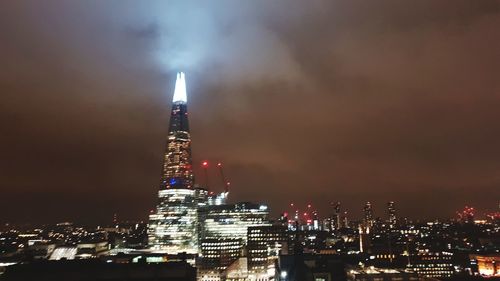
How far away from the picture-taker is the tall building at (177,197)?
162012 millimetres

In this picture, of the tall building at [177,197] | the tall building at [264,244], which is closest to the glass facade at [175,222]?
the tall building at [177,197]

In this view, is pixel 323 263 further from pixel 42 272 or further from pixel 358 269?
pixel 42 272

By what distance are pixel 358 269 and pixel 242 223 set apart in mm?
94326

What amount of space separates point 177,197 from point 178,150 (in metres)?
22.3

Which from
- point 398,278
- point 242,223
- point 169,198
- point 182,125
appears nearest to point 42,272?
point 398,278

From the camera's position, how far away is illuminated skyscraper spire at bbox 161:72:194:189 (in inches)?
7407

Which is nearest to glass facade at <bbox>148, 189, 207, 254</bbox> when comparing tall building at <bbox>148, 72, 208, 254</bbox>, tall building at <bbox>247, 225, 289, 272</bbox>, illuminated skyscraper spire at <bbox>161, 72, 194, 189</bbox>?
tall building at <bbox>148, 72, 208, 254</bbox>

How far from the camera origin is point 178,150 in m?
192

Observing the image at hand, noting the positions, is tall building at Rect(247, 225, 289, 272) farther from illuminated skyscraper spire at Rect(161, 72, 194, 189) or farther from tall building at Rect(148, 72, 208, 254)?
illuminated skyscraper spire at Rect(161, 72, 194, 189)

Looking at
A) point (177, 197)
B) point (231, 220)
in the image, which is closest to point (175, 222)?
point (177, 197)

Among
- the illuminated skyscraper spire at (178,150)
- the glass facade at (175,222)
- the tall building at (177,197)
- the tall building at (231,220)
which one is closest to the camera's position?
the tall building at (231,220)

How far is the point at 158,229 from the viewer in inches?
6535

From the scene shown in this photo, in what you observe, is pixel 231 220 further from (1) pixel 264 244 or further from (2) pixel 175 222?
(1) pixel 264 244

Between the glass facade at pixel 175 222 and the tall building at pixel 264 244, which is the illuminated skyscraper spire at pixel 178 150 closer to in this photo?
the glass facade at pixel 175 222
